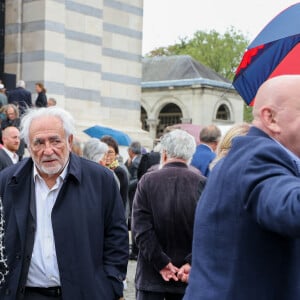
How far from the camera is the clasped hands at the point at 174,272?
480 centimetres

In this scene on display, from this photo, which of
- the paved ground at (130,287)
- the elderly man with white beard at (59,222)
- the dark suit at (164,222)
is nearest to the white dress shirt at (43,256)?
the elderly man with white beard at (59,222)

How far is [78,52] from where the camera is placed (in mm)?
16047

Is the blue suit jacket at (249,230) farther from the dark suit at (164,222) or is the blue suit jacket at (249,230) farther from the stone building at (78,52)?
the stone building at (78,52)

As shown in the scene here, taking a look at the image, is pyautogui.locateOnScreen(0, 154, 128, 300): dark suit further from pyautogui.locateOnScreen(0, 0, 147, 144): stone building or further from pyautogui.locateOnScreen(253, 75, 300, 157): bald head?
pyautogui.locateOnScreen(0, 0, 147, 144): stone building

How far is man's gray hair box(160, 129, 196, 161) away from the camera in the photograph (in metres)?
5.05

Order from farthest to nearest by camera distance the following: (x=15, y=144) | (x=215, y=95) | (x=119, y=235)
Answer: (x=215, y=95) < (x=15, y=144) < (x=119, y=235)

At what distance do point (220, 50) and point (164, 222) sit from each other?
56079 millimetres

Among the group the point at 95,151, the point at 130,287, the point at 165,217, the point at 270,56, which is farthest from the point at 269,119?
the point at 130,287

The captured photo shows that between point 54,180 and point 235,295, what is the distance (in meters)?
1.85

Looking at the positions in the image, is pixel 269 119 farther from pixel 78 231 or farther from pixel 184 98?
pixel 184 98

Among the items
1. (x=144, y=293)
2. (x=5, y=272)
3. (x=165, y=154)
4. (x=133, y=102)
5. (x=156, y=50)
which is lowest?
(x=144, y=293)

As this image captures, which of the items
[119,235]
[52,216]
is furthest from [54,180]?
[119,235]

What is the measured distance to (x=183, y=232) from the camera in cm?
485

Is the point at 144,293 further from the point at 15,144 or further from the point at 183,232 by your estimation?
the point at 15,144
